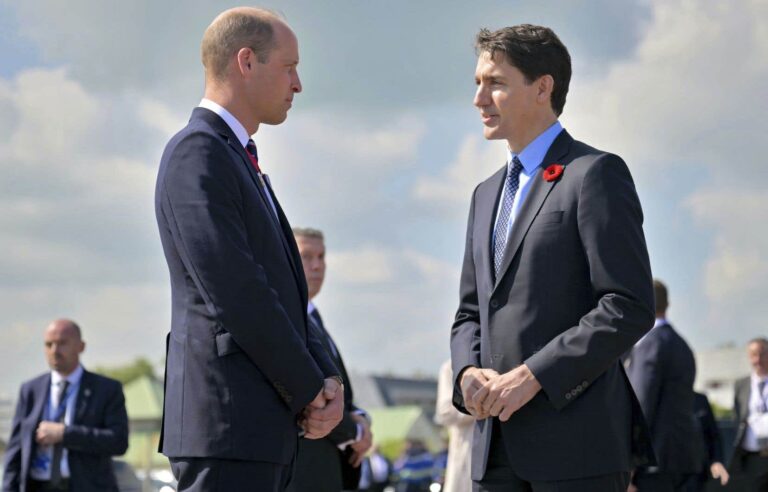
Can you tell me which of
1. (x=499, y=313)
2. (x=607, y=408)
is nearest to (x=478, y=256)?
(x=499, y=313)

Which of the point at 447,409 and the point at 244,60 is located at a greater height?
the point at 244,60

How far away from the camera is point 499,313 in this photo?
387 centimetres

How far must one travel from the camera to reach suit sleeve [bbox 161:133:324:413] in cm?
330

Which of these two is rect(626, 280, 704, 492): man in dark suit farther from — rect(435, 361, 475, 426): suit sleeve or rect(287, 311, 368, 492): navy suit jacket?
rect(287, 311, 368, 492): navy suit jacket

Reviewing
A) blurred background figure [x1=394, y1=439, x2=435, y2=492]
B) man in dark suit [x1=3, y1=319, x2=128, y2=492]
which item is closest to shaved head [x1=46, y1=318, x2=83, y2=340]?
man in dark suit [x1=3, y1=319, x2=128, y2=492]

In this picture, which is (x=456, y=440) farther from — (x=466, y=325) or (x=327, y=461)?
(x=466, y=325)

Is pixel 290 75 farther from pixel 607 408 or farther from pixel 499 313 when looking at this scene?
pixel 607 408

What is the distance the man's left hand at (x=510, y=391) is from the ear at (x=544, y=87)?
963 millimetres

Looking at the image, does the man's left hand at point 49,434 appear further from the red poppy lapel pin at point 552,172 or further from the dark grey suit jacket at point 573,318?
the red poppy lapel pin at point 552,172

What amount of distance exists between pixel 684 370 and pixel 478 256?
16.0 feet

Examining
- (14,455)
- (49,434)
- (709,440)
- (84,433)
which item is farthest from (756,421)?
(14,455)

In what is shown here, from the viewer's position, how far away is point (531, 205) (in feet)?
12.9

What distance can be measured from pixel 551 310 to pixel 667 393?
16.5 feet

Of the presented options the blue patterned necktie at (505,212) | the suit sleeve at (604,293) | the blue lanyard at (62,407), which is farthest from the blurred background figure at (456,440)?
the suit sleeve at (604,293)
